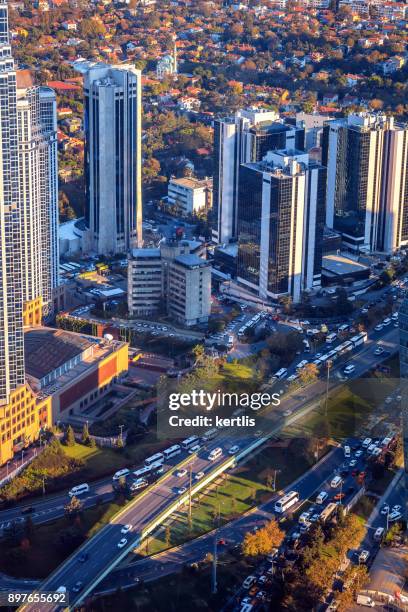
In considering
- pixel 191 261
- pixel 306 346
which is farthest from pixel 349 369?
pixel 191 261

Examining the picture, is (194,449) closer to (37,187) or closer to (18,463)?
(18,463)

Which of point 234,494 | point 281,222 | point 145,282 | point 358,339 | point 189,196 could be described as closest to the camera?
point 234,494

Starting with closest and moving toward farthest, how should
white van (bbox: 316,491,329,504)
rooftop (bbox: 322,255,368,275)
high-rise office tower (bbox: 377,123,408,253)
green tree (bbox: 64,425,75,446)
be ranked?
white van (bbox: 316,491,329,504) → green tree (bbox: 64,425,75,446) → rooftop (bbox: 322,255,368,275) → high-rise office tower (bbox: 377,123,408,253)

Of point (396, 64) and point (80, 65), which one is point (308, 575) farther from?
point (396, 64)

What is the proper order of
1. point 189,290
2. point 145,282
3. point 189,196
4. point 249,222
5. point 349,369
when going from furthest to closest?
point 189,196, point 249,222, point 145,282, point 189,290, point 349,369

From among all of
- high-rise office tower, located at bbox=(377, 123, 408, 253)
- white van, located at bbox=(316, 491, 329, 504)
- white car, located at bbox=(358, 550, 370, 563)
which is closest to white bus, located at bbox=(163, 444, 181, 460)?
white van, located at bbox=(316, 491, 329, 504)

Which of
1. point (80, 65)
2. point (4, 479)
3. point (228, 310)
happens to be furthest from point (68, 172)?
point (4, 479)

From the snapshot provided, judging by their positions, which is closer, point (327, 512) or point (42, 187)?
point (327, 512)

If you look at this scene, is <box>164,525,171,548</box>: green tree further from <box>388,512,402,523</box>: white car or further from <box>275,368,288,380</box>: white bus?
<box>275,368,288,380</box>: white bus
